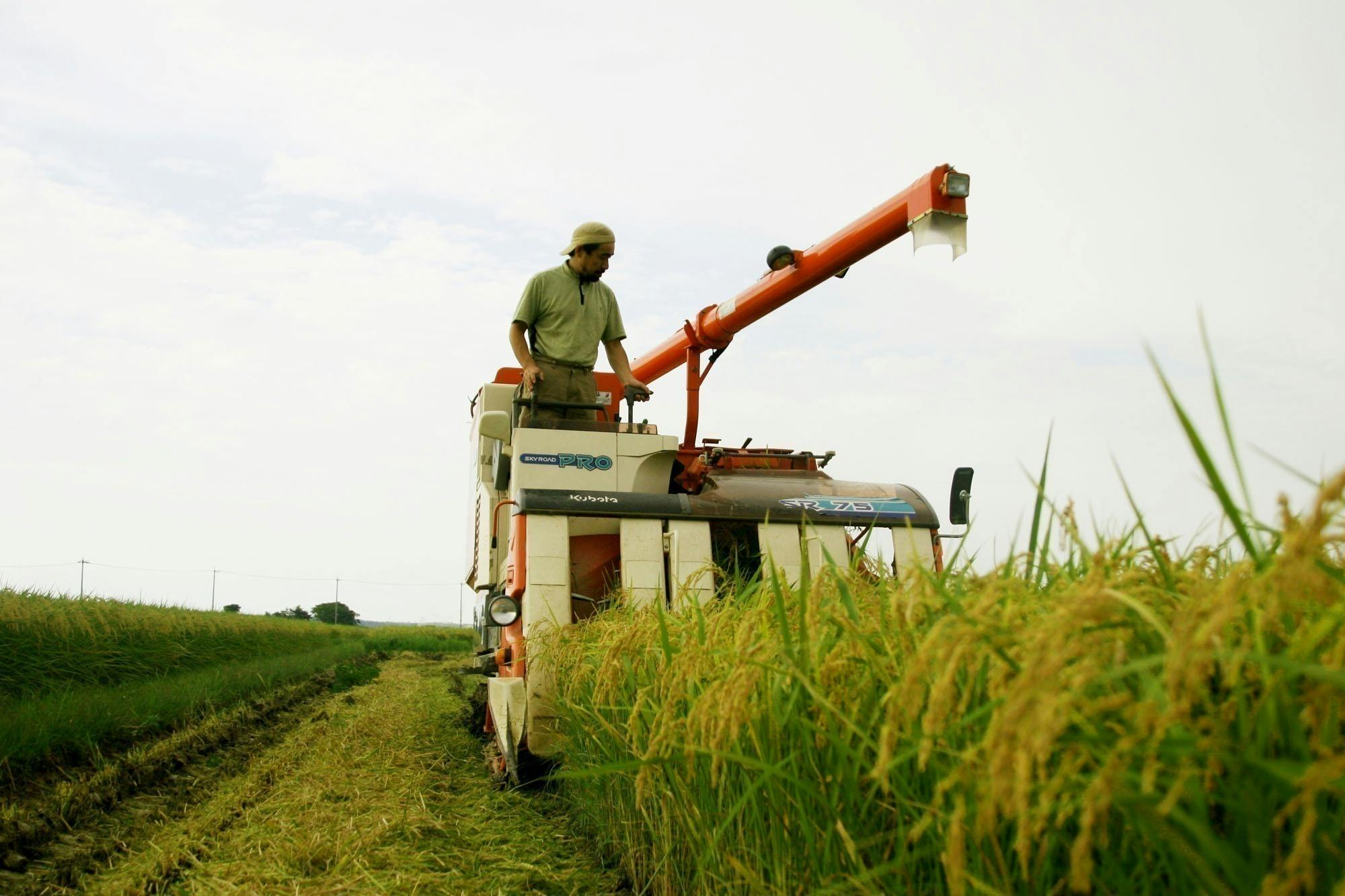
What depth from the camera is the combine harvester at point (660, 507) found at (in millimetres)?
5332

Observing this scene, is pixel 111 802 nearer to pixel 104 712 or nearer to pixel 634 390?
pixel 104 712

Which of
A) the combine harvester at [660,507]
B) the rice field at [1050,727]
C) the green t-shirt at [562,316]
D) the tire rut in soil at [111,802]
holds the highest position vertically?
the green t-shirt at [562,316]

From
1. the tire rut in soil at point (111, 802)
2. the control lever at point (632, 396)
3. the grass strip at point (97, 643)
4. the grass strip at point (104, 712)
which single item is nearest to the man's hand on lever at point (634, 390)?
the control lever at point (632, 396)

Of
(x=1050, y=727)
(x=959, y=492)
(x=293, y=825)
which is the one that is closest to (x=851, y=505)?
(x=959, y=492)

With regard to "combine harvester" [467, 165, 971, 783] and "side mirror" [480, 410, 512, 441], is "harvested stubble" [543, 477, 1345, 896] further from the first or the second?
"side mirror" [480, 410, 512, 441]

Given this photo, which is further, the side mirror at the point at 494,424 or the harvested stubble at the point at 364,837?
the side mirror at the point at 494,424

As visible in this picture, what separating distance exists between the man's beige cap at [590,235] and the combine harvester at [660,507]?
1022 millimetres

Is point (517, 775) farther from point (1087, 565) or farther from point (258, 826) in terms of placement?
point (1087, 565)

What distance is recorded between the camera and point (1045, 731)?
1.00m

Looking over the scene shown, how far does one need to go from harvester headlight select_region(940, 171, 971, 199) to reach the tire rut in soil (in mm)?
5278

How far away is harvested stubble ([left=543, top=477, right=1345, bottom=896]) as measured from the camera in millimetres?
1094

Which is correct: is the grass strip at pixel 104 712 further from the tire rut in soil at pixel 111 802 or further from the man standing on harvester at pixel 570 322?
the man standing on harvester at pixel 570 322

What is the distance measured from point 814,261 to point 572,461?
2040 millimetres

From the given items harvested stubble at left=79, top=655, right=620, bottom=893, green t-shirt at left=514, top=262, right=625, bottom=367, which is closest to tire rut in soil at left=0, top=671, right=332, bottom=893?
harvested stubble at left=79, top=655, right=620, bottom=893
